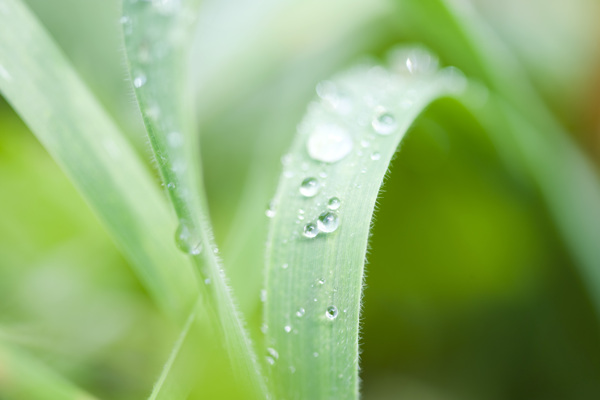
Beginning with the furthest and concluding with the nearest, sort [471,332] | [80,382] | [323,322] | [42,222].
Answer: [471,332] < [42,222] < [80,382] < [323,322]

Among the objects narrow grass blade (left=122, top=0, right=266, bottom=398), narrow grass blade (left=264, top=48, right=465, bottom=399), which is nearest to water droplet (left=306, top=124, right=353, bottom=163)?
narrow grass blade (left=264, top=48, right=465, bottom=399)

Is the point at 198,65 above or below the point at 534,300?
above

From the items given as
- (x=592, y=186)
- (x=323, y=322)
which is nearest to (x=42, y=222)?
(x=323, y=322)

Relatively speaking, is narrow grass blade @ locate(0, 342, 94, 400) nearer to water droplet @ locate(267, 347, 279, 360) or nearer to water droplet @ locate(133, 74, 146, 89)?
water droplet @ locate(267, 347, 279, 360)

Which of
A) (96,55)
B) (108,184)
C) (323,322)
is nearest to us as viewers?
(323,322)

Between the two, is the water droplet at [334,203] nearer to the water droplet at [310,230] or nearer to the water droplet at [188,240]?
the water droplet at [310,230]

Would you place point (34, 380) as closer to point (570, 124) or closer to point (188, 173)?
point (188, 173)
